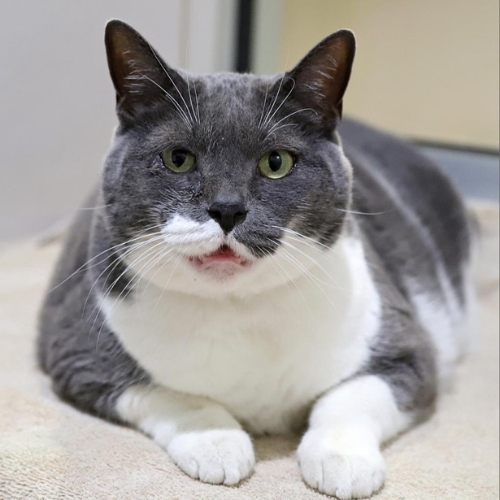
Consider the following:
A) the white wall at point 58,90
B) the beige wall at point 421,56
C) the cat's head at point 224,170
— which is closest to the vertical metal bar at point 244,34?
the white wall at point 58,90

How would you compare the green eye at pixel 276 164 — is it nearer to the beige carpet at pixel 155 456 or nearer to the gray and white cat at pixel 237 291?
the gray and white cat at pixel 237 291

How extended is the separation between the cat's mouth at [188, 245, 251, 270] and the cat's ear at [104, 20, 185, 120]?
31 centimetres

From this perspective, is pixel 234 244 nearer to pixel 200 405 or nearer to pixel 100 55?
pixel 200 405

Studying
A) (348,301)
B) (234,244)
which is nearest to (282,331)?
(348,301)

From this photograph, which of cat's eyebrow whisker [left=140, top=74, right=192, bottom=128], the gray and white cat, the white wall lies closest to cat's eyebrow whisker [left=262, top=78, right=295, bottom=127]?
the gray and white cat

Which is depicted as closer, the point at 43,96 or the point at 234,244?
the point at 234,244

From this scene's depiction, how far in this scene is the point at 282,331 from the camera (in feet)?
4.27

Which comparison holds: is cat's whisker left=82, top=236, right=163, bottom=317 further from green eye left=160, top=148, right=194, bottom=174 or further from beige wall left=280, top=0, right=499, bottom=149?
beige wall left=280, top=0, right=499, bottom=149

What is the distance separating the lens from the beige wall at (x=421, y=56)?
1932mm

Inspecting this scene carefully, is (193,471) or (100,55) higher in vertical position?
(100,55)

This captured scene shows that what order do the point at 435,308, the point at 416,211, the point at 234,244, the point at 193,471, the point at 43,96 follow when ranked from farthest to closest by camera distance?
1. the point at 43,96
2. the point at 416,211
3. the point at 435,308
4. the point at 193,471
5. the point at 234,244

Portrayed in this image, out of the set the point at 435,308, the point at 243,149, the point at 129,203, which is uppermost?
the point at 243,149

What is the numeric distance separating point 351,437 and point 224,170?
51 centimetres

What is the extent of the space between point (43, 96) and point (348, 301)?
181 centimetres
